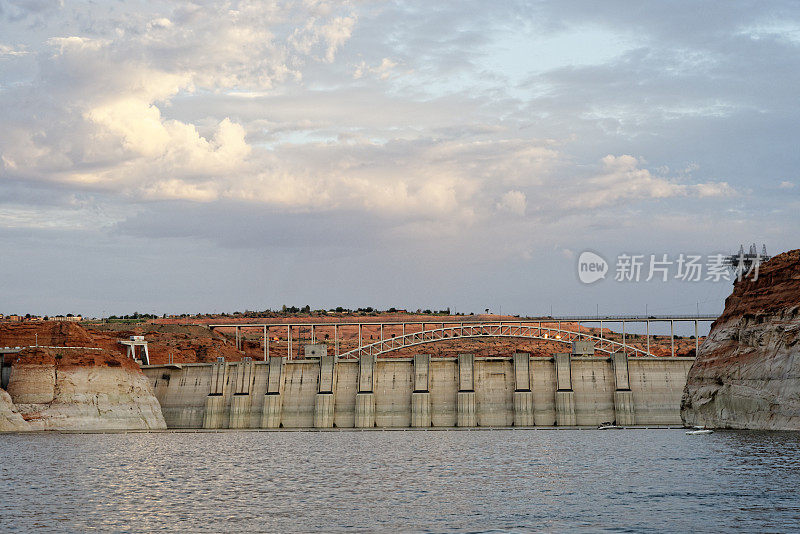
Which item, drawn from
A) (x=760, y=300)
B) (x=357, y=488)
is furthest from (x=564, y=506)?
(x=760, y=300)

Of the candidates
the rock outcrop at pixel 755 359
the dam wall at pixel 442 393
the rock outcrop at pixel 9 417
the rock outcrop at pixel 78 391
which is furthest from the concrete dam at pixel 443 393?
the rock outcrop at pixel 755 359

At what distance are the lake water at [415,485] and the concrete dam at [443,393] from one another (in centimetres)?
2133

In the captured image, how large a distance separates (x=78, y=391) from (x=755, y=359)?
73380 mm

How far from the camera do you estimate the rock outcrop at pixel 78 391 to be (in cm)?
10362

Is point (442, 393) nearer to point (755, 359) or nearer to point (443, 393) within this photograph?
point (443, 393)

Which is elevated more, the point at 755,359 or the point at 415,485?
the point at 755,359

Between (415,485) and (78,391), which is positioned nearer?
(415,485)

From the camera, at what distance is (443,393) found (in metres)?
113

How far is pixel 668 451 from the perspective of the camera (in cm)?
7031

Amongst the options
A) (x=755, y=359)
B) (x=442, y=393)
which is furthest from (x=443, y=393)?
(x=755, y=359)

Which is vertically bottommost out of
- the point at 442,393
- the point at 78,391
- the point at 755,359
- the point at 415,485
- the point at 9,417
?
the point at 415,485

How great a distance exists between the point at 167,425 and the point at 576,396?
51865mm

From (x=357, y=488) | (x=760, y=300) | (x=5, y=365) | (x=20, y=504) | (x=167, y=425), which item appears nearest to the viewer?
(x=20, y=504)

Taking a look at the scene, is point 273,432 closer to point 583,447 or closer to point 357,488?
point 583,447
